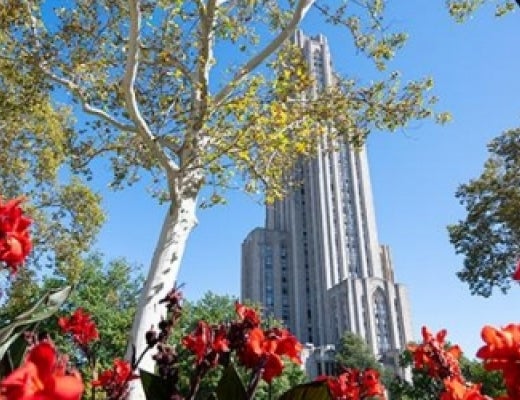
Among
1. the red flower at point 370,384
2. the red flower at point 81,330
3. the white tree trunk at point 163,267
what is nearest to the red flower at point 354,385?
the red flower at point 370,384

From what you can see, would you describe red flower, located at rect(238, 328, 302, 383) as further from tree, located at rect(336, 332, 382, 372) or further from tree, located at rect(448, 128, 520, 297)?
tree, located at rect(336, 332, 382, 372)

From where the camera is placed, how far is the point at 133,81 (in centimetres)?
781

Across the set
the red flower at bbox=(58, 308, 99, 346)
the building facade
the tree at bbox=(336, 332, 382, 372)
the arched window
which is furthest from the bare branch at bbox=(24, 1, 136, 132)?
the arched window

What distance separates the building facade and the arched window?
0.50 feet

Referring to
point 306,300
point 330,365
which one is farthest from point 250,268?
point 330,365

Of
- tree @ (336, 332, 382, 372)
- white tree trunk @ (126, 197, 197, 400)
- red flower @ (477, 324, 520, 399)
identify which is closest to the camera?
red flower @ (477, 324, 520, 399)

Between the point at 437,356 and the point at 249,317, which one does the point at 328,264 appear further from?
the point at 249,317

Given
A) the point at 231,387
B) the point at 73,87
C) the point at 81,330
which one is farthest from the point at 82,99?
the point at 231,387

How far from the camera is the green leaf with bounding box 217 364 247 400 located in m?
1.43

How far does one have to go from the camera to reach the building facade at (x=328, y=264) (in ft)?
273

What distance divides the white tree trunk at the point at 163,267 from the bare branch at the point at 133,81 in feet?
1.41

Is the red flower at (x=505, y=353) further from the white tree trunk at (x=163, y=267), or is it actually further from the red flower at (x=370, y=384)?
the white tree trunk at (x=163, y=267)

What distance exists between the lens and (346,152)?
329 ft

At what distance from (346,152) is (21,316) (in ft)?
330
